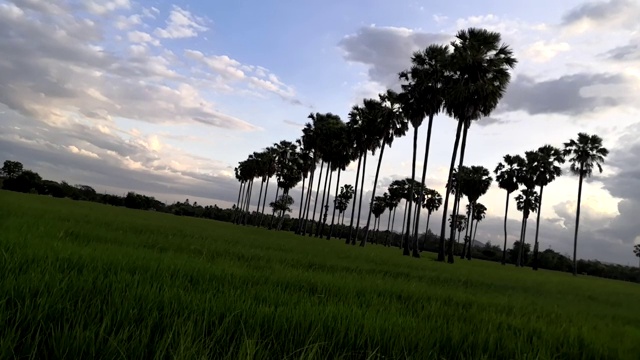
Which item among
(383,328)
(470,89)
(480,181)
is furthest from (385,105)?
(383,328)

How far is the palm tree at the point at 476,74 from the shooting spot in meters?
31.8

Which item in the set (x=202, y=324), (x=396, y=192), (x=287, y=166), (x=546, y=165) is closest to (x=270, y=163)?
(x=287, y=166)

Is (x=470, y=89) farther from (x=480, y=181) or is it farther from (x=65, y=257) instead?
(x=480, y=181)

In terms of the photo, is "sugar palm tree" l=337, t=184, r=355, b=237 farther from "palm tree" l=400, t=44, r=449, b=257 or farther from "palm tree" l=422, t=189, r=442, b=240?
"palm tree" l=400, t=44, r=449, b=257

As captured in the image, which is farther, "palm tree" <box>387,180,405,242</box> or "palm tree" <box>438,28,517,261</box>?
"palm tree" <box>387,180,405,242</box>

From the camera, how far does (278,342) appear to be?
3.22m

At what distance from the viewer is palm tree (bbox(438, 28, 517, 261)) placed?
104ft

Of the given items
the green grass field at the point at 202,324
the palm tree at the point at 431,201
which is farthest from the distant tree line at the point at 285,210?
the green grass field at the point at 202,324

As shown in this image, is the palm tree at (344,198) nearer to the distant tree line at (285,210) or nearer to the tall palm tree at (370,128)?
the distant tree line at (285,210)

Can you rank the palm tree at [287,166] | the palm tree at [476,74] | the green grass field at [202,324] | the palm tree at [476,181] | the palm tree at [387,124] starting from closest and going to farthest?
the green grass field at [202,324]
the palm tree at [476,74]
the palm tree at [387,124]
the palm tree at [476,181]
the palm tree at [287,166]

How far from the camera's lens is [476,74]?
32.4 meters

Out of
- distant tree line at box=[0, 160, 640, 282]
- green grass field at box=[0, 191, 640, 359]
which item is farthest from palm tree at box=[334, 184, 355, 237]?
green grass field at box=[0, 191, 640, 359]

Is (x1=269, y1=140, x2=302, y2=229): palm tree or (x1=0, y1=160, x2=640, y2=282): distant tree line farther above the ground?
(x1=269, y1=140, x2=302, y2=229): palm tree

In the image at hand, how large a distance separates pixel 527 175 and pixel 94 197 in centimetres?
11604
